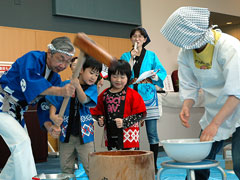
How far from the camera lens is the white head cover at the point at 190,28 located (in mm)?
1556

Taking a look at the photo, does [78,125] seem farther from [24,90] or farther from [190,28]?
[190,28]

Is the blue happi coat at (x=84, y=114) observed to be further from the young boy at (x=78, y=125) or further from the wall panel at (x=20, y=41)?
the wall panel at (x=20, y=41)

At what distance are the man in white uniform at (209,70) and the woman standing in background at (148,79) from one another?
1236 millimetres

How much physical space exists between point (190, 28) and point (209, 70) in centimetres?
24

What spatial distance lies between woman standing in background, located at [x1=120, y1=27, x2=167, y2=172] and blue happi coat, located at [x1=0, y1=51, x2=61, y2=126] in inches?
39.6

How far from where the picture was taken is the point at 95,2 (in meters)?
5.59

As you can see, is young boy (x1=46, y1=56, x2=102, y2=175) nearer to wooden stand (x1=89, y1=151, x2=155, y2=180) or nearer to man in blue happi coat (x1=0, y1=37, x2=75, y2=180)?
man in blue happi coat (x1=0, y1=37, x2=75, y2=180)

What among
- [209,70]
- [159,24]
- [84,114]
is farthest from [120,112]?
[159,24]

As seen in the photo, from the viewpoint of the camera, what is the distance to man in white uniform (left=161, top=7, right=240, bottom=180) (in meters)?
1.51

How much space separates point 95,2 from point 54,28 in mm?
812

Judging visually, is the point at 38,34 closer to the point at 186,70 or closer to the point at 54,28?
the point at 54,28

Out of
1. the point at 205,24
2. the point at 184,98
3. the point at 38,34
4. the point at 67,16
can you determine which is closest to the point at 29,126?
the point at 38,34

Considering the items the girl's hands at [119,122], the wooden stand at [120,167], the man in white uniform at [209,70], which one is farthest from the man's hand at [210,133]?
the girl's hands at [119,122]

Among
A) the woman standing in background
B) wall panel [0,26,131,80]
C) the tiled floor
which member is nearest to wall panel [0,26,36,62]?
wall panel [0,26,131,80]
